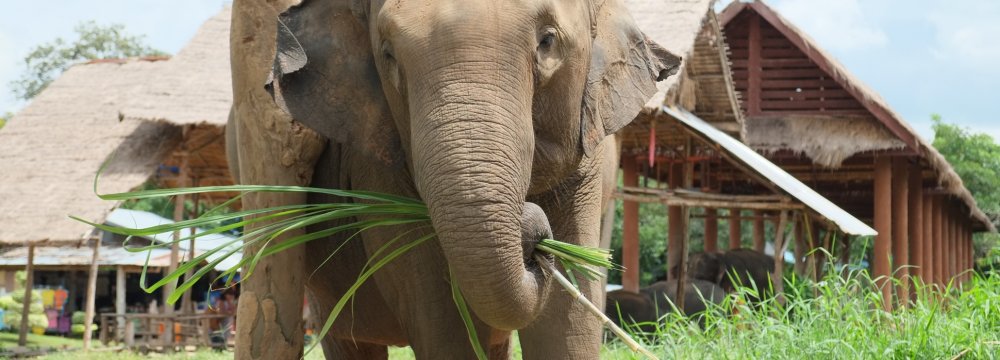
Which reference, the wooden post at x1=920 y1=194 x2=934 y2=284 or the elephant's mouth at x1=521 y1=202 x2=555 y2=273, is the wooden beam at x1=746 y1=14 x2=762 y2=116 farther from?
the elephant's mouth at x1=521 y1=202 x2=555 y2=273

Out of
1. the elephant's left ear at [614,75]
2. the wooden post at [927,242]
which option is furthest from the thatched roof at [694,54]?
the elephant's left ear at [614,75]

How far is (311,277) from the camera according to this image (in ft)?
17.1

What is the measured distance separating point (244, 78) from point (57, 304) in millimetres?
24449

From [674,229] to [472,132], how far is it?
16543 millimetres

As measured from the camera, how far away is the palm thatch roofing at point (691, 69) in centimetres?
1277

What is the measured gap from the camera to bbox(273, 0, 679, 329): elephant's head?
10.5ft

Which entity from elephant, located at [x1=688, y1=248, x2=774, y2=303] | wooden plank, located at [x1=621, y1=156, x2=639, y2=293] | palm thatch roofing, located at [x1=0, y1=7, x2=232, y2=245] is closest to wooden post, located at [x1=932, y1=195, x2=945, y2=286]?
elephant, located at [x1=688, y1=248, x2=774, y2=303]

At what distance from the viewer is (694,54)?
1412 cm

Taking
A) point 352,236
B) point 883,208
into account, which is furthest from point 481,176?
point 883,208

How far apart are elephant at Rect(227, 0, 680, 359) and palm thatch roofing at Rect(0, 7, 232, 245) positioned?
453 inches

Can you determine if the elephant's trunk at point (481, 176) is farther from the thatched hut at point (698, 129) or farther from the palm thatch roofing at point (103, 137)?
the palm thatch roofing at point (103, 137)

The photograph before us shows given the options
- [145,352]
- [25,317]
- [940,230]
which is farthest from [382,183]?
[940,230]

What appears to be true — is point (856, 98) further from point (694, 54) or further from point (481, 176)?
point (481, 176)

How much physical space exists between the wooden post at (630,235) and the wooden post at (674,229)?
1.67 feet
